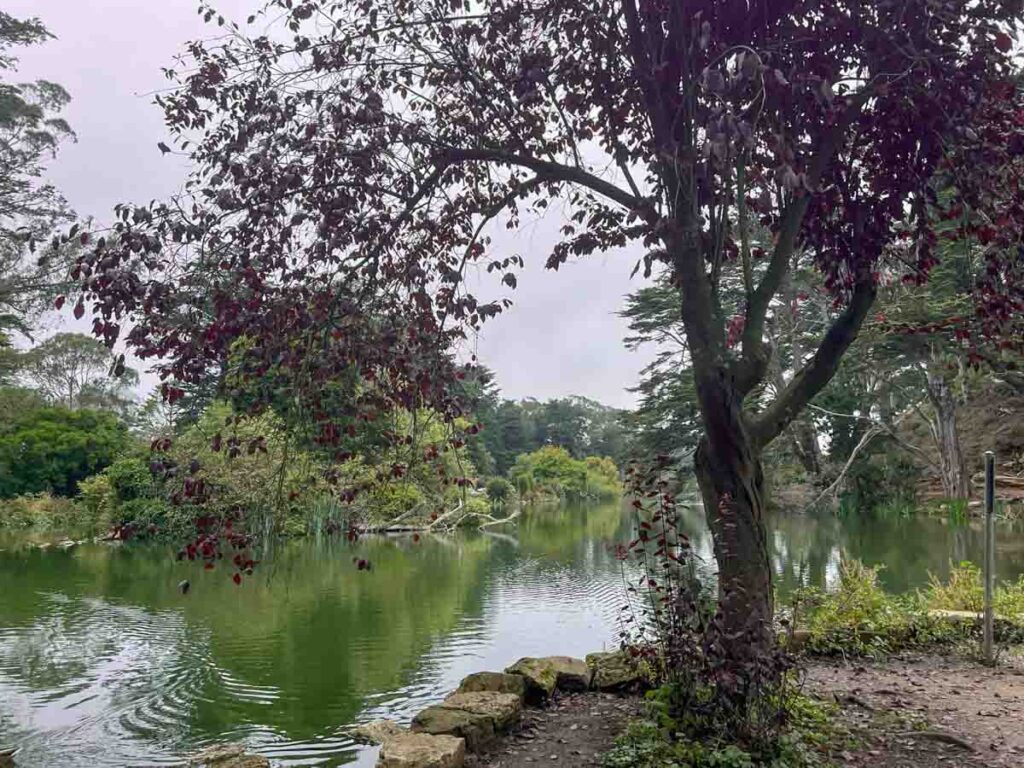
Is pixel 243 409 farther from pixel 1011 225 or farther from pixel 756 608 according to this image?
pixel 1011 225

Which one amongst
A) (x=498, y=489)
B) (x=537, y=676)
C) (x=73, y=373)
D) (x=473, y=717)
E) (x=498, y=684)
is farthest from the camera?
(x=73, y=373)

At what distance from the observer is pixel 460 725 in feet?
11.1

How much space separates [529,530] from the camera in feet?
65.6

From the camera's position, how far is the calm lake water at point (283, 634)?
197 inches

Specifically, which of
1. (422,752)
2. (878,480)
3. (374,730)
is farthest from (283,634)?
(878,480)

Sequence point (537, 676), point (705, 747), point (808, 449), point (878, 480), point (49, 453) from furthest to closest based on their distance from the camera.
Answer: point (808, 449) < point (878, 480) < point (49, 453) < point (537, 676) < point (705, 747)

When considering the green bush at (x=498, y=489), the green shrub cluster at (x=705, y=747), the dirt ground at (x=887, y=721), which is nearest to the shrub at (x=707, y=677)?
the green shrub cluster at (x=705, y=747)

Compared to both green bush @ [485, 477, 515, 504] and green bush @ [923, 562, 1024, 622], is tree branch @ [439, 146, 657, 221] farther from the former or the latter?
green bush @ [485, 477, 515, 504]

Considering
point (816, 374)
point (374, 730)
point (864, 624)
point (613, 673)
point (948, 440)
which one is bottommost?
point (374, 730)

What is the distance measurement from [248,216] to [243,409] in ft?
2.77

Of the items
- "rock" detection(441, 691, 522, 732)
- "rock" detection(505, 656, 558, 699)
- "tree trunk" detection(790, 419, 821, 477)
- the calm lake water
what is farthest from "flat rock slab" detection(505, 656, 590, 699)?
"tree trunk" detection(790, 419, 821, 477)

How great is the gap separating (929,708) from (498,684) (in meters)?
2.05

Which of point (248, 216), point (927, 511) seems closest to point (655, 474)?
point (248, 216)

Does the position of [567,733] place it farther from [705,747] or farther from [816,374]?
[816,374]
